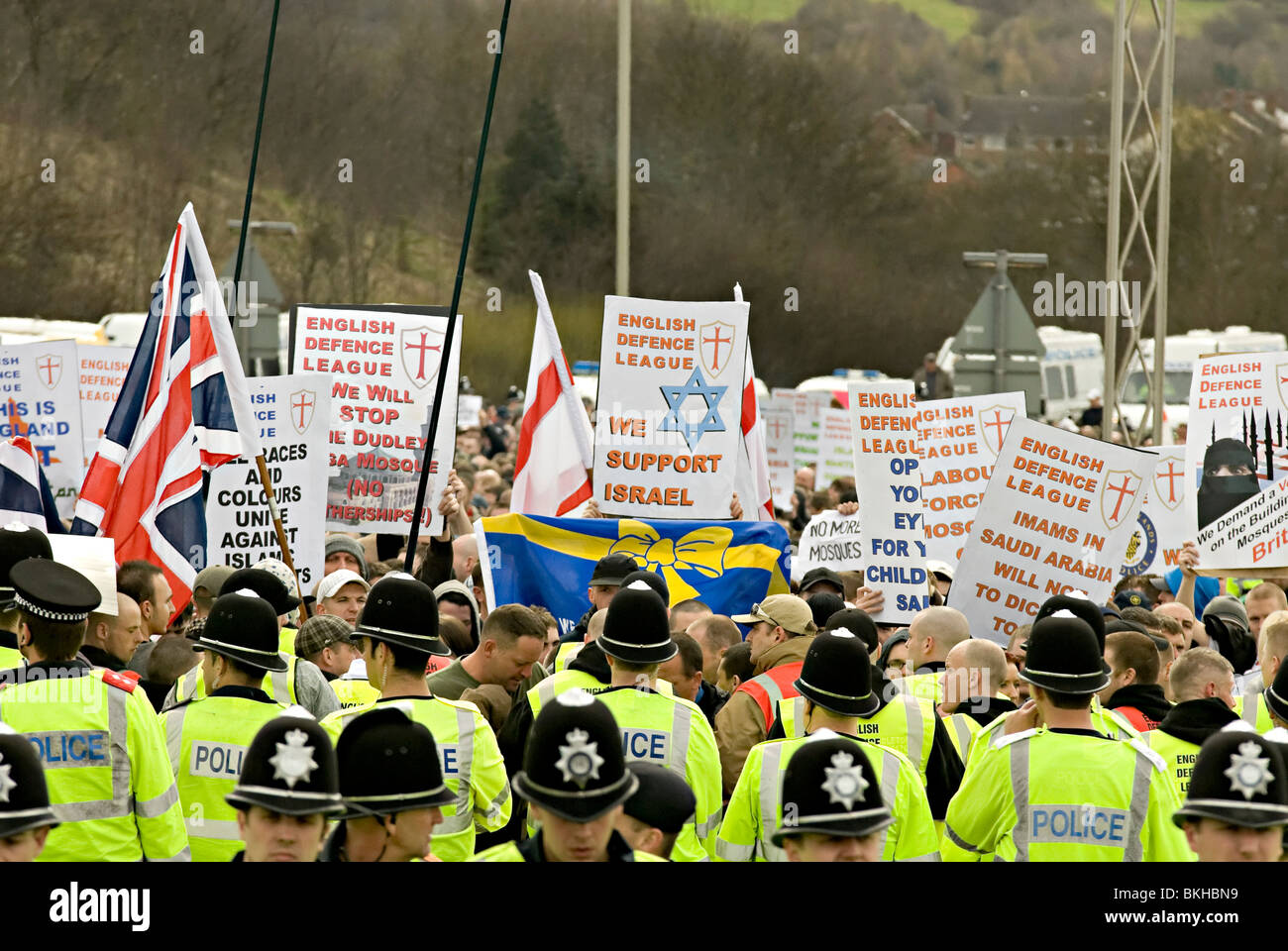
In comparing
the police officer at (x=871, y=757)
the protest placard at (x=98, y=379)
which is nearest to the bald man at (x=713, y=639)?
the police officer at (x=871, y=757)

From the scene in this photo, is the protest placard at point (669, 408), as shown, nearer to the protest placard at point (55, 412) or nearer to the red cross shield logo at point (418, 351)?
the red cross shield logo at point (418, 351)

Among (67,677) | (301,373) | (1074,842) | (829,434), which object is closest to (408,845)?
(67,677)

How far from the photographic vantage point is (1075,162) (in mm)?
42062

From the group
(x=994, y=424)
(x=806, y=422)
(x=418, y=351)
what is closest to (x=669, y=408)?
(x=418, y=351)

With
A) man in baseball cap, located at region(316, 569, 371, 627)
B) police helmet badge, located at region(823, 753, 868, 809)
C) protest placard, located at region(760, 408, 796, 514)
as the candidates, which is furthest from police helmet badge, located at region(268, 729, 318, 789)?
protest placard, located at region(760, 408, 796, 514)

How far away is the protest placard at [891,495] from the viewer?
9.03m

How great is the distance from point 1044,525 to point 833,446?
31.0 ft

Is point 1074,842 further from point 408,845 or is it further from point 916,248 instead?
point 916,248

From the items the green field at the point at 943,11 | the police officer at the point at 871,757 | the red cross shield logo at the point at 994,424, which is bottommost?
the police officer at the point at 871,757

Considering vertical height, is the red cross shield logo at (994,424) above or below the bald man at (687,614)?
above

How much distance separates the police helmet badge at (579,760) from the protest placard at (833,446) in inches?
543

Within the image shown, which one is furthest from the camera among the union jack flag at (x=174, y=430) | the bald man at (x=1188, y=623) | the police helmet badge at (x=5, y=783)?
the bald man at (x=1188, y=623)

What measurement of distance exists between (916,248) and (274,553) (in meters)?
31.6

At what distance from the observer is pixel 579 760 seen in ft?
11.7
